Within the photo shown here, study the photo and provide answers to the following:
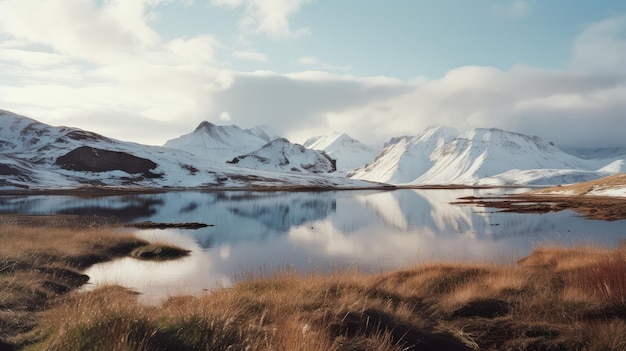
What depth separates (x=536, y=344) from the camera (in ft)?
30.6

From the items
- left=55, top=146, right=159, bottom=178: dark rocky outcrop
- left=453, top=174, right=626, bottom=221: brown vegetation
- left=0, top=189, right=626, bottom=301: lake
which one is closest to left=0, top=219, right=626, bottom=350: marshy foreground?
left=0, top=189, right=626, bottom=301: lake

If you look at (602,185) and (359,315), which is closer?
(359,315)

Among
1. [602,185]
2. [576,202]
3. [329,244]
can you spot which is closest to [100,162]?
[576,202]

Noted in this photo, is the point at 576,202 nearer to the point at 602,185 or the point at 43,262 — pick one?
the point at 602,185

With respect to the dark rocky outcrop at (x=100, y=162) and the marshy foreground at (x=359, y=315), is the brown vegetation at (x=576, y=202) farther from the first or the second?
the dark rocky outcrop at (x=100, y=162)

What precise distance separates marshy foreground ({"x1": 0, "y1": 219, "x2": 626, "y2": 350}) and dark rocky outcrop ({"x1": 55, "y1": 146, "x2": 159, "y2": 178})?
186925 mm

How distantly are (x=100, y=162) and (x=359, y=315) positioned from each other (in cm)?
20383

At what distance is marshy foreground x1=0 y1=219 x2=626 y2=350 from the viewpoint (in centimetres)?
774

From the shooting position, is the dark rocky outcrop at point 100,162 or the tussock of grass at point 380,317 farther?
the dark rocky outcrop at point 100,162

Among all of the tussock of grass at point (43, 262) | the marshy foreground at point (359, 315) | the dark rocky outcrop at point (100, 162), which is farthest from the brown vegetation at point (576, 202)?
the dark rocky outcrop at point (100, 162)

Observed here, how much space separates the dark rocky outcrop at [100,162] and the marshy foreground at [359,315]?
186925 millimetres

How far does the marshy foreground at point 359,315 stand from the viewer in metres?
7.74

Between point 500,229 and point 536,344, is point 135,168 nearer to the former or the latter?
point 500,229

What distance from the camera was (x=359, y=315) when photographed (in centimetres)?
1016
